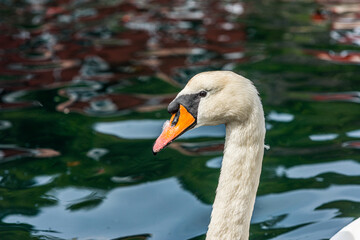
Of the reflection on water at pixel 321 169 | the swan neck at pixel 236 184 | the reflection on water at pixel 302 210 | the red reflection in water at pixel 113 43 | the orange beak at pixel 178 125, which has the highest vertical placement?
the orange beak at pixel 178 125

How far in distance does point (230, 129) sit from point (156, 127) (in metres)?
2.93

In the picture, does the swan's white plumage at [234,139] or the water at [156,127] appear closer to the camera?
the swan's white plumage at [234,139]

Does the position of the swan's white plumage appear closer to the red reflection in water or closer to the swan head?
the swan head

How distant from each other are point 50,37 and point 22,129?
13.2 feet

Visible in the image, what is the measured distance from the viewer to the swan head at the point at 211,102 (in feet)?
9.58

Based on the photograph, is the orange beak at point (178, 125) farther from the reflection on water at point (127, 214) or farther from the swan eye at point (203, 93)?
the reflection on water at point (127, 214)

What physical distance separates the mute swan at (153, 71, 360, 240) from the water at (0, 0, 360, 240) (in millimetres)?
1019

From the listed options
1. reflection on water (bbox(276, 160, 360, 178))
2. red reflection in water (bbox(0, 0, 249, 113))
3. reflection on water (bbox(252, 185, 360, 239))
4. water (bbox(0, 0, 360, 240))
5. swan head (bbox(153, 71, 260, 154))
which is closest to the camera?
swan head (bbox(153, 71, 260, 154))

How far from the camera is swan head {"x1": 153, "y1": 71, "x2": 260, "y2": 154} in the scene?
2920 mm

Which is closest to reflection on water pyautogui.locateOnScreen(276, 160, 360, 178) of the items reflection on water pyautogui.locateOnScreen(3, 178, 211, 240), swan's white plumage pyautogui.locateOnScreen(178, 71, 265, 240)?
reflection on water pyautogui.locateOnScreen(3, 178, 211, 240)

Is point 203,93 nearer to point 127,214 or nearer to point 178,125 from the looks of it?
point 178,125

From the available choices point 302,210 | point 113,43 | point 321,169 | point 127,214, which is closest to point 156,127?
point 127,214

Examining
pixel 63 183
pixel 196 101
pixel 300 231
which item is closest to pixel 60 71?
pixel 63 183

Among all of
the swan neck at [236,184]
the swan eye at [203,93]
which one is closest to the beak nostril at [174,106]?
the swan eye at [203,93]
